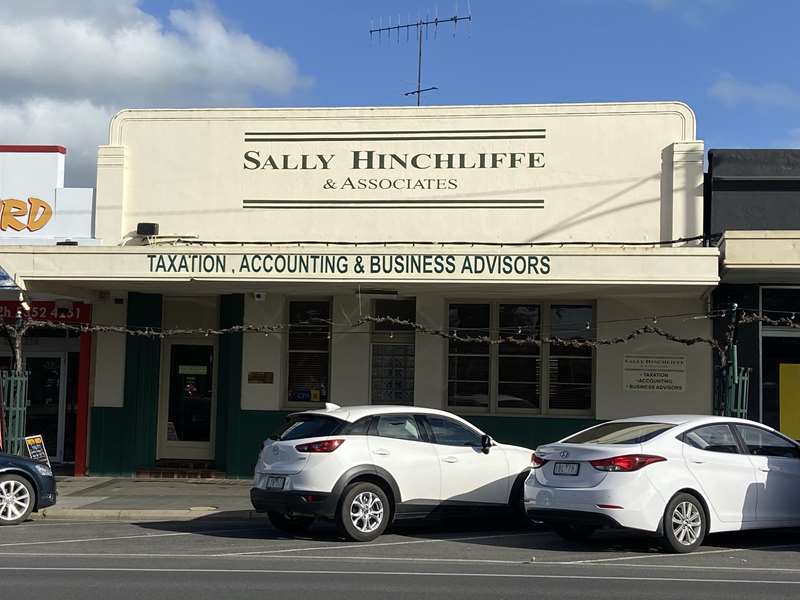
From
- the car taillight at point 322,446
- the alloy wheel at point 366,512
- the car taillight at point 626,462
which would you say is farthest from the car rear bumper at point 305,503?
the car taillight at point 626,462

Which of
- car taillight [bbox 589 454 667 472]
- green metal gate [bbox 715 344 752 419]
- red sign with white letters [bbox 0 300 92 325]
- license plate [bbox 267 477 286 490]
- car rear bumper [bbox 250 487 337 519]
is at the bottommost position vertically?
car rear bumper [bbox 250 487 337 519]

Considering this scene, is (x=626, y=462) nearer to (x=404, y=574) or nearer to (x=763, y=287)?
(x=404, y=574)

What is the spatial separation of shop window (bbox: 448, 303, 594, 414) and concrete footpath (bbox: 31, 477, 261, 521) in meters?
4.37

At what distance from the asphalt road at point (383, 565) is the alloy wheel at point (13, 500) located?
1.05ft

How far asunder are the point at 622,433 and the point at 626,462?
772mm

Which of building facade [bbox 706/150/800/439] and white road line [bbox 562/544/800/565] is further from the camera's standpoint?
building facade [bbox 706/150/800/439]

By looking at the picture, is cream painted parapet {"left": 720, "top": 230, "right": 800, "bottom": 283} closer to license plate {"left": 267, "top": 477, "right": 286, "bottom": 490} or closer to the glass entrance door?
license plate {"left": 267, "top": 477, "right": 286, "bottom": 490}

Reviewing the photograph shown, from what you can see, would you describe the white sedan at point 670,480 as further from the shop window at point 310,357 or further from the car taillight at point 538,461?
the shop window at point 310,357

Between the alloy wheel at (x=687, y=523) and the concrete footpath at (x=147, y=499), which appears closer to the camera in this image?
the alloy wheel at (x=687, y=523)

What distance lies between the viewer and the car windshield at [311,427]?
39.5 ft

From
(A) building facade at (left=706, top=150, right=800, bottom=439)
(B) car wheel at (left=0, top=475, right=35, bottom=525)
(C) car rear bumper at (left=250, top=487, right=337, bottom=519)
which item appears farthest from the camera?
(A) building facade at (left=706, top=150, right=800, bottom=439)

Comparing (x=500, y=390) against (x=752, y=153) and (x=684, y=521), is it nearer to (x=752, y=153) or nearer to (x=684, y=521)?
(x=752, y=153)

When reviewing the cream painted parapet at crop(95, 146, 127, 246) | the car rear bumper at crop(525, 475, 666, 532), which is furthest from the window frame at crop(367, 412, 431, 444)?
the cream painted parapet at crop(95, 146, 127, 246)

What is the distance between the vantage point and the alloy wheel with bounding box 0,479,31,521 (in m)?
13.4
